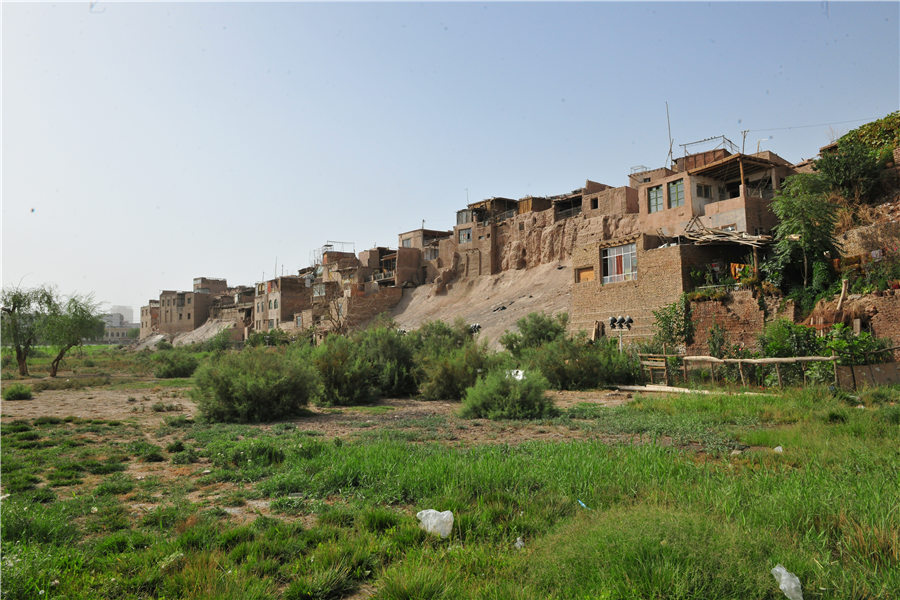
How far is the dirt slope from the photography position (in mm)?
39938

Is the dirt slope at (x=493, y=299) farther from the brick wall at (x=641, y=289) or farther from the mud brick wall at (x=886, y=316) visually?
the mud brick wall at (x=886, y=316)

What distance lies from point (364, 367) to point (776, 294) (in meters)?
16.2

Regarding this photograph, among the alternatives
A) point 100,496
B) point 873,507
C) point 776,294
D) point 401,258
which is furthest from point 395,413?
point 401,258

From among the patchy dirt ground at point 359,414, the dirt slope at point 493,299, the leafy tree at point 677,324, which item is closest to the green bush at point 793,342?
the patchy dirt ground at point 359,414

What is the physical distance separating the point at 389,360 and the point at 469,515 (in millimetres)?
15282

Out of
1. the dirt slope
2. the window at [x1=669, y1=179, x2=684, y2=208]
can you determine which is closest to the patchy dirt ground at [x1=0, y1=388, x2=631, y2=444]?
the window at [x1=669, y1=179, x2=684, y2=208]

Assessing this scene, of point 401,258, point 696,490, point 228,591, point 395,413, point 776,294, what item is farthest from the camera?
point 401,258

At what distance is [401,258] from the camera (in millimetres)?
58438

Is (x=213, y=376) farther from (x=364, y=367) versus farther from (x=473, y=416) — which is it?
(x=473, y=416)

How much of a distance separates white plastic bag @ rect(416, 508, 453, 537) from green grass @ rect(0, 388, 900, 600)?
0.09 m

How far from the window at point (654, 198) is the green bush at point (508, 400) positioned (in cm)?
2277

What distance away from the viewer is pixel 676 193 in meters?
30.7

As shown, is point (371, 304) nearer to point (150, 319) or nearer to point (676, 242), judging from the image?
point (676, 242)

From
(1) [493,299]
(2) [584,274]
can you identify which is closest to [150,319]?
(1) [493,299]
